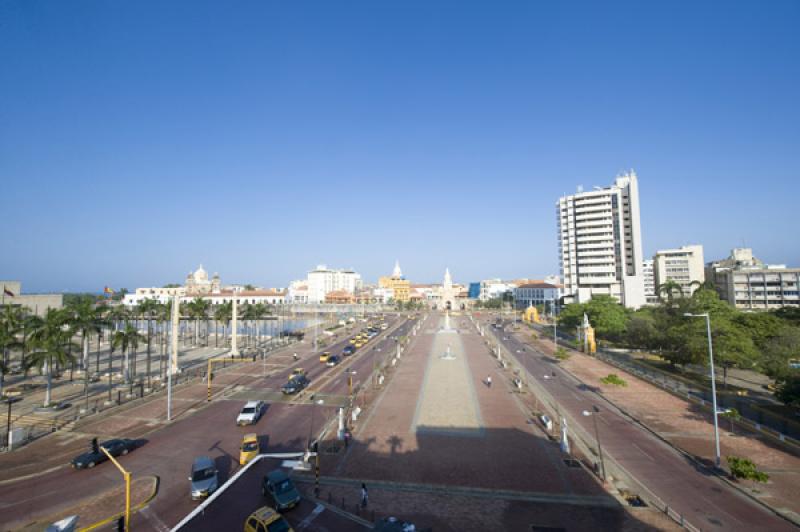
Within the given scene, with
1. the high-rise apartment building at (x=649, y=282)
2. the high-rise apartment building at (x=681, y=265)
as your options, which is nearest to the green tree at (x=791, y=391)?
the high-rise apartment building at (x=681, y=265)

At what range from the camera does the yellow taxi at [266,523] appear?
608 inches

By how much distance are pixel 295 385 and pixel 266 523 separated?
25.9 meters

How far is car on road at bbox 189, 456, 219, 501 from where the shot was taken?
19719 mm

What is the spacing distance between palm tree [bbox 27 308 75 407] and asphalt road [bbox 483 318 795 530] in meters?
46.9

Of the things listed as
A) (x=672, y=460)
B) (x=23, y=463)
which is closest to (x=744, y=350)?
(x=672, y=460)

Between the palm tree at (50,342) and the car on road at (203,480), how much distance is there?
83.8 feet

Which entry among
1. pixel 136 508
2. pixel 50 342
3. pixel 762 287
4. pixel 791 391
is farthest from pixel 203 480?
pixel 762 287

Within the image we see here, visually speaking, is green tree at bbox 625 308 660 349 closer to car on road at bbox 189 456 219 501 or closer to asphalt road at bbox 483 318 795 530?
asphalt road at bbox 483 318 795 530

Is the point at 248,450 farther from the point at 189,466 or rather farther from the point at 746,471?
the point at 746,471

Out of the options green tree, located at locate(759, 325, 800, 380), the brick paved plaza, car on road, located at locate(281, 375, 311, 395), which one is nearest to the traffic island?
the brick paved plaza

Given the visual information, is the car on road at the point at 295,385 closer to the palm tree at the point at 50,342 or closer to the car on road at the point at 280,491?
the car on road at the point at 280,491

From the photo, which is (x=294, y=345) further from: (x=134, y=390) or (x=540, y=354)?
(x=540, y=354)

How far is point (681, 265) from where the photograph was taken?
139500mm

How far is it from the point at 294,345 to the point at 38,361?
41820 mm
